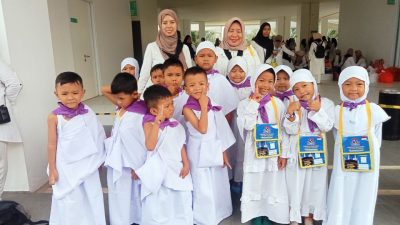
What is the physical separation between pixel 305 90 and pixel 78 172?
158 cm

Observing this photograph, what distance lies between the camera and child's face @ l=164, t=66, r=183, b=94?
2281mm

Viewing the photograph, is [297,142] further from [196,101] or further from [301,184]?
[196,101]

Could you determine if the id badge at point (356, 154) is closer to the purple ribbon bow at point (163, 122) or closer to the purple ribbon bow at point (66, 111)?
the purple ribbon bow at point (163, 122)

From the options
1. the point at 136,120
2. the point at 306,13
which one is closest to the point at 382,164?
the point at 136,120

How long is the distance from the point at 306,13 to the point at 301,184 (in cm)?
1640

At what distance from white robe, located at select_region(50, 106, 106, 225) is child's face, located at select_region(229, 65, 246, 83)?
1.13 meters

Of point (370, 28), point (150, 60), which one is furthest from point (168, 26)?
point (370, 28)

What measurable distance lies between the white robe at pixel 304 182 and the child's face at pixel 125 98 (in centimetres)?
103

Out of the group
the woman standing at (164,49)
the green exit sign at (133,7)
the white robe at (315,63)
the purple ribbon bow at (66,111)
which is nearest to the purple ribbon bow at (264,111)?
the woman standing at (164,49)

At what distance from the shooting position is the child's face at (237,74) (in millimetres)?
2604

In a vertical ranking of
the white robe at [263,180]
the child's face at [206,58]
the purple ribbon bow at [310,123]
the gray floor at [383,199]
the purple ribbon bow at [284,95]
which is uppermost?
the child's face at [206,58]

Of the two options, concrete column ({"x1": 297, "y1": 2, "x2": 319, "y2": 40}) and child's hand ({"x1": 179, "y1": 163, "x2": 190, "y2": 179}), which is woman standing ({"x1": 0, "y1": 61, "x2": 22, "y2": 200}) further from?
concrete column ({"x1": 297, "y1": 2, "x2": 319, "y2": 40})

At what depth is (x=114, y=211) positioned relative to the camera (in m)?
2.26

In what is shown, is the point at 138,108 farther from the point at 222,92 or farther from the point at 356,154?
the point at 356,154
